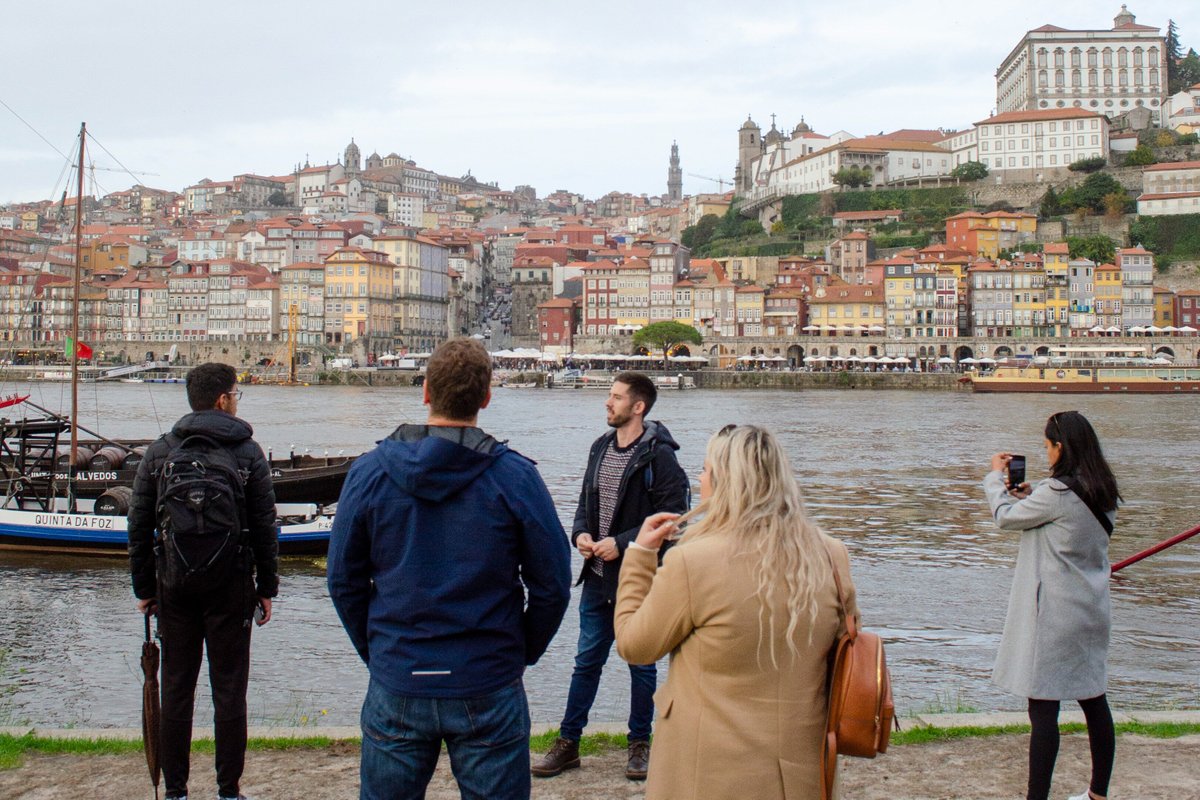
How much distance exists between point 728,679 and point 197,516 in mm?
2008

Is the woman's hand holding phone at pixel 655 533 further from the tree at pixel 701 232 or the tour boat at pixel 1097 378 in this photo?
the tree at pixel 701 232

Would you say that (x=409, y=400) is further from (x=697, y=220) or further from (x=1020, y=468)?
(x=697, y=220)

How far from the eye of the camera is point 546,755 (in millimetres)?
4410

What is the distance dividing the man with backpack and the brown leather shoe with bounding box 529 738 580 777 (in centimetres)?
106

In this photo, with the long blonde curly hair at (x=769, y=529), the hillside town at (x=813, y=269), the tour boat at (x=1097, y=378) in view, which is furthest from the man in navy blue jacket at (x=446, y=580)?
the hillside town at (x=813, y=269)

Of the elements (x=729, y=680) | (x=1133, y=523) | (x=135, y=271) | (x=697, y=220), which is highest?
(x=697, y=220)

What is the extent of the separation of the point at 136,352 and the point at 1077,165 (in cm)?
7211

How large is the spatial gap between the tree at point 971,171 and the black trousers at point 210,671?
3711 inches

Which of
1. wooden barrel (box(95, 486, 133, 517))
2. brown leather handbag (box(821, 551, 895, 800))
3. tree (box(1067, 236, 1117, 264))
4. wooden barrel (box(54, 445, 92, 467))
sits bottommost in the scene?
wooden barrel (box(95, 486, 133, 517))

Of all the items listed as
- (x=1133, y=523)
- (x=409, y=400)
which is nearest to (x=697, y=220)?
(x=409, y=400)

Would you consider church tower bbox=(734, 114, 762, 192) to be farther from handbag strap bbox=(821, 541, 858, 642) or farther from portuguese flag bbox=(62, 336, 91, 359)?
handbag strap bbox=(821, 541, 858, 642)

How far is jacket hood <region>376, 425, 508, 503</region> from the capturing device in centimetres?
262

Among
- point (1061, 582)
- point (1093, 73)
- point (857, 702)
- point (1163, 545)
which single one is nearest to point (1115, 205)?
point (1093, 73)

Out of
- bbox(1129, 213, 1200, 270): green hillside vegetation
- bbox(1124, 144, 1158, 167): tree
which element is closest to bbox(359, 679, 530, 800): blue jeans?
bbox(1129, 213, 1200, 270): green hillside vegetation
